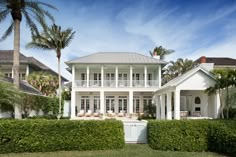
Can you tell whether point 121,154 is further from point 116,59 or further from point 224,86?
point 116,59

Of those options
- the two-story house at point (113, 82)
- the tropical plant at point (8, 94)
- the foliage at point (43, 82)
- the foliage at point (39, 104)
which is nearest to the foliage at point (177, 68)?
the two-story house at point (113, 82)

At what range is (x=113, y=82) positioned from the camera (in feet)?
113

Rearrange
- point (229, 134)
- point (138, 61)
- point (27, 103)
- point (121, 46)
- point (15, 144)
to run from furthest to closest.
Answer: point (121, 46) → point (138, 61) → point (27, 103) → point (15, 144) → point (229, 134)

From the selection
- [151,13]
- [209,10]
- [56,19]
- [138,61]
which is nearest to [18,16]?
[56,19]

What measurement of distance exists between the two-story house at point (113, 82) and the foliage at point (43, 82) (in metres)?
3.12

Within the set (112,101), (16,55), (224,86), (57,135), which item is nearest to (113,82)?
(112,101)

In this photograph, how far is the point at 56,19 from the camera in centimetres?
1833

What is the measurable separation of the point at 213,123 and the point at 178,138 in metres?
1.62

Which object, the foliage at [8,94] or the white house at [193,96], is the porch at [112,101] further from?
the foliage at [8,94]

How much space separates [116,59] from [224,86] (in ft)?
59.1

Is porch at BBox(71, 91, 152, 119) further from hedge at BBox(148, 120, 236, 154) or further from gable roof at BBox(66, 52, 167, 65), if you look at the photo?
hedge at BBox(148, 120, 236, 154)

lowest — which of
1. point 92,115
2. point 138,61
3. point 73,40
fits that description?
point 92,115

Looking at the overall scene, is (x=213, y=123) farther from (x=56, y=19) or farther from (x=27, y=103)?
(x=27, y=103)

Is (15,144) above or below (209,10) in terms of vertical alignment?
below
